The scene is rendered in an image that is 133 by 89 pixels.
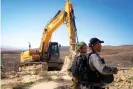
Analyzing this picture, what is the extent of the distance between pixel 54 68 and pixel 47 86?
29.7 feet

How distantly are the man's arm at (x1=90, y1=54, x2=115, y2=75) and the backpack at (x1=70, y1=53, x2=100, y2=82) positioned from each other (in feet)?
0.58

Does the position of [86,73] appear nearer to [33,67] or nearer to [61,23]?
[61,23]

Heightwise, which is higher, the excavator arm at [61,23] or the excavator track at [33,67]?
the excavator arm at [61,23]

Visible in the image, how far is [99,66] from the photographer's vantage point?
438cm

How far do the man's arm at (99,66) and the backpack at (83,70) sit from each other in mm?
176

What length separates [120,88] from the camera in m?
12.2

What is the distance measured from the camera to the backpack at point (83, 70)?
4.70 meters

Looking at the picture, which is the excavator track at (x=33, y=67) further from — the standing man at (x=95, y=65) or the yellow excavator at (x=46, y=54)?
the standing man at (x=95, y=65)

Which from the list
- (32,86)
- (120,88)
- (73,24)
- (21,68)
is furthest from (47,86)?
(21,68)

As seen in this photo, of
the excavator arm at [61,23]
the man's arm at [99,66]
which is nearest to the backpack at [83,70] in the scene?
the man's arm at [99,66]

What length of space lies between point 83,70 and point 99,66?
17.6 inches

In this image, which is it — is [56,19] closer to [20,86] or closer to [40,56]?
[40,56]

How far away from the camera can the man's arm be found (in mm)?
4324

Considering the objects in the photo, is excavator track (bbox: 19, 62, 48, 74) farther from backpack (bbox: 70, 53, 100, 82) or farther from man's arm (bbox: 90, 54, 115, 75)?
man's arm (bbox: 90, 54, 115, 75)
